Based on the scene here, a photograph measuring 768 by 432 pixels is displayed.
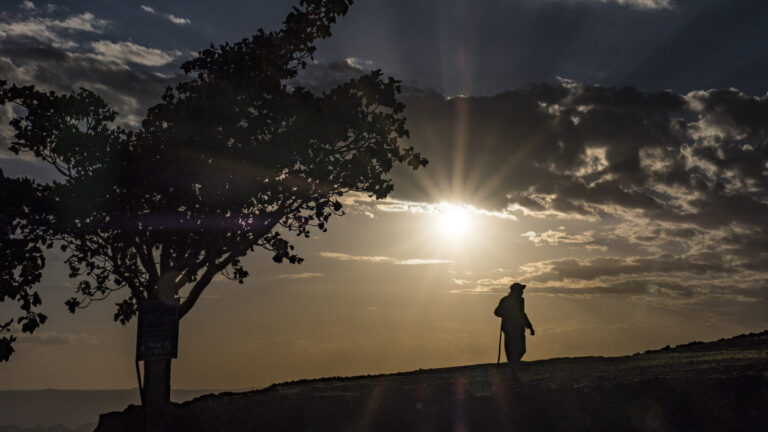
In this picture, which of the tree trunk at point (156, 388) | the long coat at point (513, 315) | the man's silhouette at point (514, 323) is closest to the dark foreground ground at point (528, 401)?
the tree trunk at point (156, 388)

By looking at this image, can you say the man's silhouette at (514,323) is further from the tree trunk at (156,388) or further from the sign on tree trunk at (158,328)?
the tree trunk at (156,388)

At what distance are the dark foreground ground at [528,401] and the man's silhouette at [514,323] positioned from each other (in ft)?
2.69

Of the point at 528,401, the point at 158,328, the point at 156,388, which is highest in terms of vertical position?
the point at 158,328

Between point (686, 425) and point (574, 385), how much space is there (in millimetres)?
4137

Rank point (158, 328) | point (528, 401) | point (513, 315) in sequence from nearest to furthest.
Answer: point (528, 401)
point (158, 328)
point (513, 315)

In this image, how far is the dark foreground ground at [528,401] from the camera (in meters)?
16.7

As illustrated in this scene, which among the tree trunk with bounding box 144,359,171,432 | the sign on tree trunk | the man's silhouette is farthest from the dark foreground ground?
the sign on tree trunk

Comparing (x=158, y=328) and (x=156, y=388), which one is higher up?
(x=158, y=328)

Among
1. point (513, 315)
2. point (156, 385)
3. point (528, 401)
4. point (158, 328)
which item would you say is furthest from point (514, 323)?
point (156, 385)

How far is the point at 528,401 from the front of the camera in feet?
61.5

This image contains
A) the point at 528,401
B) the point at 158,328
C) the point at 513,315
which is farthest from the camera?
the point at 513,315

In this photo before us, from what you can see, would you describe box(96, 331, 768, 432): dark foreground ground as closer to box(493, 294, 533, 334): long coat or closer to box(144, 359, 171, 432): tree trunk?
box(144, 359, 171, 432): tree trunk

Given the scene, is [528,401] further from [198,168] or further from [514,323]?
[198,168]

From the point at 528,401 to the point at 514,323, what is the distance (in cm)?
439
